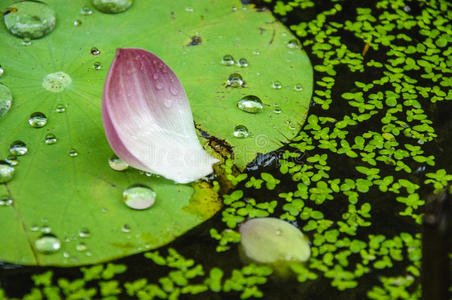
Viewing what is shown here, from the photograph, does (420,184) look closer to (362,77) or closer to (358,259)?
(358,259)

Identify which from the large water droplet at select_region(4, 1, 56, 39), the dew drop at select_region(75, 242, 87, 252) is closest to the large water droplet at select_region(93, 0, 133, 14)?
the large water droplet at select_region(4, 1, 56, 39)

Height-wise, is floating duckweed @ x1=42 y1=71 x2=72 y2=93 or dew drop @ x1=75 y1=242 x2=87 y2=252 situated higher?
floating duckweed @ x1=42 y1=71 x2=72 y2=93

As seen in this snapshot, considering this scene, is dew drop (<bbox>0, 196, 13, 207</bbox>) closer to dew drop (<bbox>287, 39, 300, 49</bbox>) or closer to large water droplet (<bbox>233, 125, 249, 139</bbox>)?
large water droplet (<bbox>233, 125, 249, 139</bbox>)

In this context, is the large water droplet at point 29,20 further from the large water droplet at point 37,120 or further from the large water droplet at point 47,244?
the large water droplet at point 47,244

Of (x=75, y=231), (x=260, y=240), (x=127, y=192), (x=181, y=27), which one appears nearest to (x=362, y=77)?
(x=181, y=27)

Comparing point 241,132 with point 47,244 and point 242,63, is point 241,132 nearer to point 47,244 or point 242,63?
point 242,63

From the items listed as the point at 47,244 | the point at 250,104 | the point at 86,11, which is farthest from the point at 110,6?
the point at 47,244
